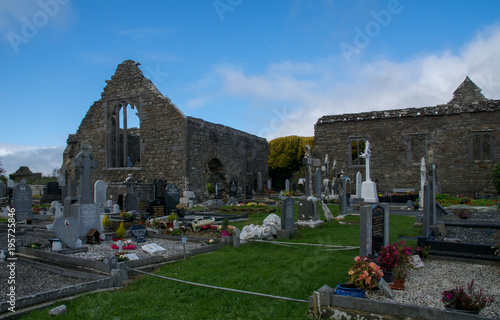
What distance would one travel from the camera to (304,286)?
5195 mm

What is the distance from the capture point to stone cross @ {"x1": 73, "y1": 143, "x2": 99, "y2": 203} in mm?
9914

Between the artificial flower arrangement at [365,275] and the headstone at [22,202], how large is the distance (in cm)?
1329

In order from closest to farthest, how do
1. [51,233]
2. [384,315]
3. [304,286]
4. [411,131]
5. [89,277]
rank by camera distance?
[384,315] < [304,286] < [89,277] < [51,233] < [411,131]

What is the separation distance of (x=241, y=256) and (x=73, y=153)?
20472 mm

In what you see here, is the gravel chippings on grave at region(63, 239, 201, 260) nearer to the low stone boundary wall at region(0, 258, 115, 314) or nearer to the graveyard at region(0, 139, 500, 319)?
the graveyard at region(0, 139, 500, 319)

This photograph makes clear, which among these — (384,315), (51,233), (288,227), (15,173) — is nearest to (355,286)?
(384,315)

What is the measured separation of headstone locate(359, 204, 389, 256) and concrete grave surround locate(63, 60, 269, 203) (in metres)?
14.1

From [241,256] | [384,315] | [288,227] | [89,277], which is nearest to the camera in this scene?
[384,315]

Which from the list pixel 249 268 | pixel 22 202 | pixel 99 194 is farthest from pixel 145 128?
pixel 249 268

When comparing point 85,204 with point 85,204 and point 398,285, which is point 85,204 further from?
point 398,285

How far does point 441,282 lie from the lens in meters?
5.32

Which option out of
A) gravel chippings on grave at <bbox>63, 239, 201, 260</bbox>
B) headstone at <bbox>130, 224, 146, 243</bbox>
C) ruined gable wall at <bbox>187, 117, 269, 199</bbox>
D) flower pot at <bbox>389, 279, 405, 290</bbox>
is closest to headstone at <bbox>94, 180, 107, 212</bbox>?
ruined gable wall at <bbox>187, 117, 269, 199</bbox>

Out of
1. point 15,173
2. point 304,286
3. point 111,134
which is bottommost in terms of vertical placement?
point 304,286

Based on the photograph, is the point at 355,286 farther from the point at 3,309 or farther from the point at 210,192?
the point at 210,192
